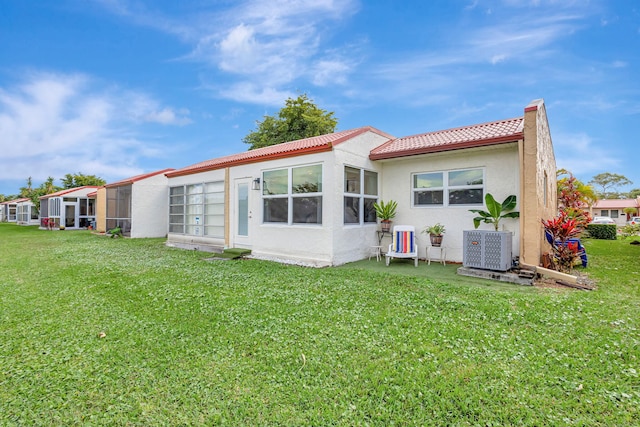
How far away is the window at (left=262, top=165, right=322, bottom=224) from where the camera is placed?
9.16m

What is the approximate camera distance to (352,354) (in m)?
3.41

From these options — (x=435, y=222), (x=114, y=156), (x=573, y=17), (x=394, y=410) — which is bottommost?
(x=394, y=410)

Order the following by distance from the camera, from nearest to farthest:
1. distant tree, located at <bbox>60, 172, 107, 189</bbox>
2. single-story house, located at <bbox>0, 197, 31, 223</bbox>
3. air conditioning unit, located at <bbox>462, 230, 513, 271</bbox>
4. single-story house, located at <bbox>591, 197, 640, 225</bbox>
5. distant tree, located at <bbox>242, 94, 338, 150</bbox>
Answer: air conditioning unit, located at <bbox>462, 230, 513, 271</bbox> < distant tree, located at <bbox>242, 94, 338, 150</bbox> < distant tree, located at <bbox>60, 172, 107, 189</bbox> < single-story house, located at <bbox>0, 197, 31, 223</bbox> < single-story house, located at <bbox>591, 197, 640, 225</bbox>

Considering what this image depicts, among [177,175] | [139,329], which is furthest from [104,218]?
[139,329]

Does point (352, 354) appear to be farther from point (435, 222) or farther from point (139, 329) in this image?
point (435, 222)

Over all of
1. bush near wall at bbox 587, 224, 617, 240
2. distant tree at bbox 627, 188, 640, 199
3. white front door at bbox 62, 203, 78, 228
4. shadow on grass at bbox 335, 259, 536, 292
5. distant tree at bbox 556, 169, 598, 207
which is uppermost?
distant tree at bbox 627, 188, 640, 199

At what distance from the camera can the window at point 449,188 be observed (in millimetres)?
8711

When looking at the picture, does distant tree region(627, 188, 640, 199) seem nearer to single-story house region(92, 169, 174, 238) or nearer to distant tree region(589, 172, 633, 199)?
distant tree region(589, 172, 633, 199)

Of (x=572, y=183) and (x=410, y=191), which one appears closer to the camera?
(x=410, y=191)

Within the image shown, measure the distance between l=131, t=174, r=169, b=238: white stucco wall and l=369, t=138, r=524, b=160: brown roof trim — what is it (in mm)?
14419

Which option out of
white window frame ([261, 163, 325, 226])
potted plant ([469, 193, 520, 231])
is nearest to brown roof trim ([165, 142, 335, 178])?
white window frame ([261, 163, 325, 226])

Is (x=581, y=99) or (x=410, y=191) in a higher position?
(x=581, y=99)

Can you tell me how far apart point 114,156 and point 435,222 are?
2441 cm

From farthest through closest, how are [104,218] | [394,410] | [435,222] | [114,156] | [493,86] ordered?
[114,156] → [104,218] → [493,86] → [435,222] → [394,410]
